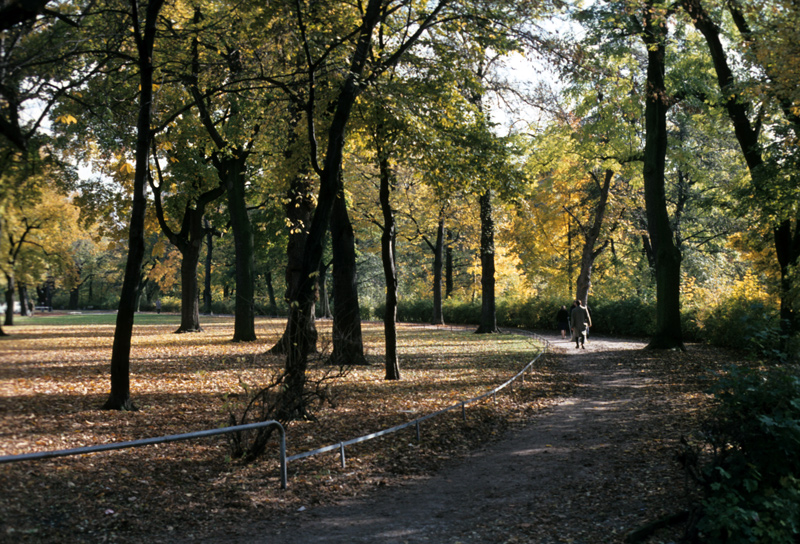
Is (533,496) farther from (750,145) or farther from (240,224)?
(240,224)

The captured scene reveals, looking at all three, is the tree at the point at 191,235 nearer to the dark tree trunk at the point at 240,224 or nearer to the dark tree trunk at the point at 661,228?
the dark tree trunk at the point at 240,224

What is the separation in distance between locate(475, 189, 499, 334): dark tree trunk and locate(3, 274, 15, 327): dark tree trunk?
2424 cm

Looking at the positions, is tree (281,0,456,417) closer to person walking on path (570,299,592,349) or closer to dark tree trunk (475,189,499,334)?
person walking on path (570,299,592,349)

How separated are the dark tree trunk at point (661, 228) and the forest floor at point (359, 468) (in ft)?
22.4

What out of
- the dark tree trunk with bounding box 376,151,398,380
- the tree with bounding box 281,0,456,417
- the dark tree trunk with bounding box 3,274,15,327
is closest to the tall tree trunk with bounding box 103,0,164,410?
the tree with bounding box 281,0,456,417

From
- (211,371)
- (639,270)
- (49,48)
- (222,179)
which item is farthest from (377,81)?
(639,270)

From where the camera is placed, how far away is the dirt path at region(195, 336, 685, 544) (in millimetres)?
5641

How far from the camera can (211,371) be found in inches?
570

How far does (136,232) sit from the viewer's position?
921 cm

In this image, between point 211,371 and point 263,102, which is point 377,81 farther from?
point 211,371

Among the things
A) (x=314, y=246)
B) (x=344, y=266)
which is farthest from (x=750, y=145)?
(x=314, y=246)

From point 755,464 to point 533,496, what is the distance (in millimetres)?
2319

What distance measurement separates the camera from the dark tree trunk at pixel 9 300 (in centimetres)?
466

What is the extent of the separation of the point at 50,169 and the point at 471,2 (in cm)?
849
